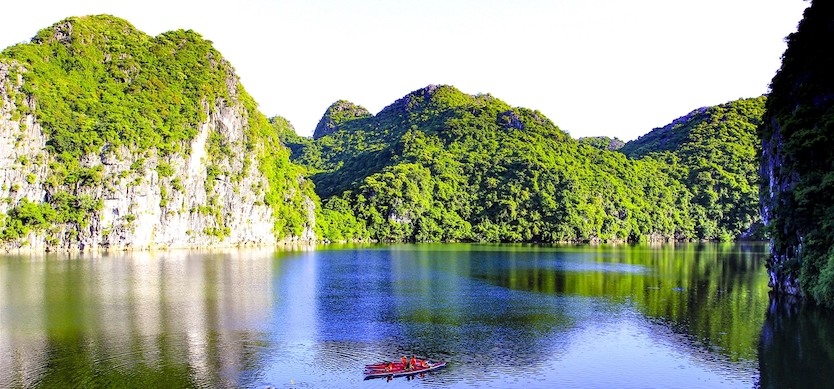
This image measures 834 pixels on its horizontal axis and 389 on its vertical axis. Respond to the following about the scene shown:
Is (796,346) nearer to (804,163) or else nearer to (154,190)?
(804,163)

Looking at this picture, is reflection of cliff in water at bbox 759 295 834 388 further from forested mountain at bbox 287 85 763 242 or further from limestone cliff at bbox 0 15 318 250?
forested mountain at bbox 287 85 763 242

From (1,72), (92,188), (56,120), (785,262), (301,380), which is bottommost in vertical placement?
(301,380)

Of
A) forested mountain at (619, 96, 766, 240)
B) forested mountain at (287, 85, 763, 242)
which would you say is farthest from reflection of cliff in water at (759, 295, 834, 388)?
forested mountain at (287, 85, 763, 242)

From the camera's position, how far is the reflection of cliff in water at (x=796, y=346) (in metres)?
23.8

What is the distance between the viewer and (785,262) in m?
38.3

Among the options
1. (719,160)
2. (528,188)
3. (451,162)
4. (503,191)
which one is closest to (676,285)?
(528,188)

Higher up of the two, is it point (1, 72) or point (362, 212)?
point (1, 72)

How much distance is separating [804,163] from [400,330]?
23320 millimetres

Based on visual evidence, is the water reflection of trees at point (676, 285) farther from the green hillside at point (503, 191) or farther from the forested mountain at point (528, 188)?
the forested mountain at point (528, 188)

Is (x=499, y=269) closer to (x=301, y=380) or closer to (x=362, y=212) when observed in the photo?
(x=301, y=380)

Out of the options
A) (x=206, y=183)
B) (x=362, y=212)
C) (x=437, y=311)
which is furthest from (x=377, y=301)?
(x=362, y=212)

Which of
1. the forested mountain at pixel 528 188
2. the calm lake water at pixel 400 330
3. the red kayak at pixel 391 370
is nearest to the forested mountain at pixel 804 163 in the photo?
the calm lake water at pixel 400 330

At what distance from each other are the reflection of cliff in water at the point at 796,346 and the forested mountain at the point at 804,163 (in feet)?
3.90

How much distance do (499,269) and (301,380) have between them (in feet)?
137
